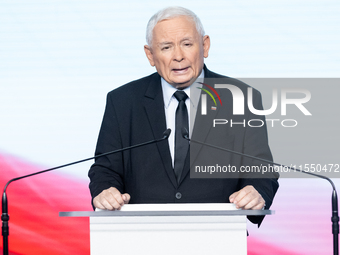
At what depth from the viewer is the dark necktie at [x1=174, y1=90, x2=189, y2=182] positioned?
211 cm

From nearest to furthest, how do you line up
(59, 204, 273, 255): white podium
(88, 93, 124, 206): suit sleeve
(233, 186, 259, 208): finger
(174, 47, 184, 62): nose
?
1. (59, 204, 273, 255): white podium
2. (233, 186, 259, 208): finger
3. (88, 93, 124, 206): suit sleeve
4. (174, 47, 184, 62): nose

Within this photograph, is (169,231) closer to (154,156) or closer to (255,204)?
(255,204)

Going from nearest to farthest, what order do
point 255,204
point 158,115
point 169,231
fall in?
point 169,231, point 255,204, point 158,115

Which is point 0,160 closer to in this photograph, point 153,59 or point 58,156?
point 58,156

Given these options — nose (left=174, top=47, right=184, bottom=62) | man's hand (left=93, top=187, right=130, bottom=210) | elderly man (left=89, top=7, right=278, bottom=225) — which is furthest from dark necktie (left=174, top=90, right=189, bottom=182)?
man's hand (left=93, top=187, right=130, bottom=210)

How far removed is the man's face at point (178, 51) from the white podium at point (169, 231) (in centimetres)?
77

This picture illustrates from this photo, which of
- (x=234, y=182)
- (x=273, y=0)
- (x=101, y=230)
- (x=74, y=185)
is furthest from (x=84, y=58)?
(x=101, y=230)

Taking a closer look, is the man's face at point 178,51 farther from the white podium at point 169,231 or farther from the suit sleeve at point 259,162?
the white podium at point 169,231

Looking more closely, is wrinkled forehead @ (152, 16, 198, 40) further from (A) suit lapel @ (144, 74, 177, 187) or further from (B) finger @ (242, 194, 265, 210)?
(B) finger @ (242, 194, 265, 210)

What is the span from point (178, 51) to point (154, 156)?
471 mm

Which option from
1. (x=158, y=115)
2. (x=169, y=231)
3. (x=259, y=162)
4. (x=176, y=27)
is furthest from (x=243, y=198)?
(x=176, y=27)

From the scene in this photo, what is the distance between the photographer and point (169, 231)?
159 centimetres

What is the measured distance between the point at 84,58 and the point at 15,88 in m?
0.49

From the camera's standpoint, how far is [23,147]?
3168mm
